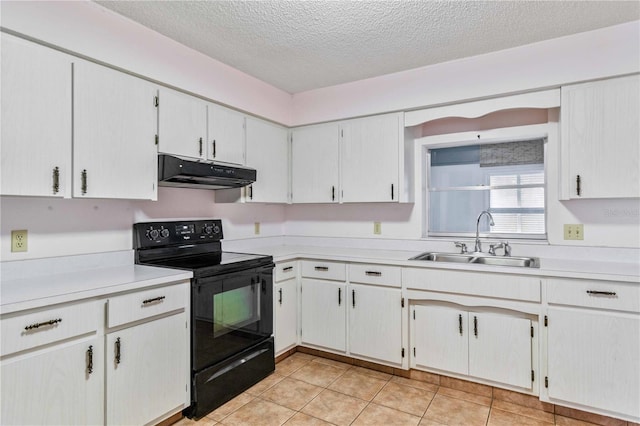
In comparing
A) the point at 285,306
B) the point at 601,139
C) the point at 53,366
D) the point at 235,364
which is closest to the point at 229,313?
the point at 235,364

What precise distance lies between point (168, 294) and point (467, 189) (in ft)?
7.98

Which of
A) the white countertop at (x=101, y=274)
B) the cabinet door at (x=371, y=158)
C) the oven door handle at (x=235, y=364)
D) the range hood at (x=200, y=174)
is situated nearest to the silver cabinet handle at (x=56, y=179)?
the white countertop at (x=101, y=274)

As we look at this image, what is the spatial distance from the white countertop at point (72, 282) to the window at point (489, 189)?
2193mm

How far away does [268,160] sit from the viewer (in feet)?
10.8

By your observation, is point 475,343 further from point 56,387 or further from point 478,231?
point 56,387

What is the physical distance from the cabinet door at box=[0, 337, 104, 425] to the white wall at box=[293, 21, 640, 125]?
8.33ft

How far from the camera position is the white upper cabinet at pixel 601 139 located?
2244mm

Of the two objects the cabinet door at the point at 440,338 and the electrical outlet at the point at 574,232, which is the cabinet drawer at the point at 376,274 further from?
the electrical outlet at the point at 574,232

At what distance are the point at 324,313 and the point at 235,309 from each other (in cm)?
83

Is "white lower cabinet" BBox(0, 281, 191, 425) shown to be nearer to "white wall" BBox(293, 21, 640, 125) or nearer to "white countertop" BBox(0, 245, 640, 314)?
"white countertop" BBox(0, 245, 640, 314)

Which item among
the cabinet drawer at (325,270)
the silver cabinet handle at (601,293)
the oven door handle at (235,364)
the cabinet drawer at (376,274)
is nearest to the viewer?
the silver cabinet handle at (601,293)

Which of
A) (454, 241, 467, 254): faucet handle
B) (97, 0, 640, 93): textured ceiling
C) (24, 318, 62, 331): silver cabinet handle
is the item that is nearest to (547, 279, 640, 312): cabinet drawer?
(454, 241, 467, 254): faucet handle

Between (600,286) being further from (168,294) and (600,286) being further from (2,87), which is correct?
(2,87)

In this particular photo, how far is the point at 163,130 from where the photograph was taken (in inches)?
93.0
